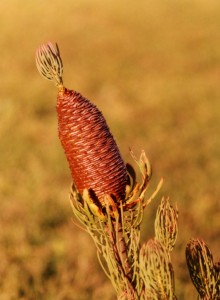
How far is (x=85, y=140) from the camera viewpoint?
2.03m

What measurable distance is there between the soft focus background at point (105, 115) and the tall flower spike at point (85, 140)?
7.84 ft

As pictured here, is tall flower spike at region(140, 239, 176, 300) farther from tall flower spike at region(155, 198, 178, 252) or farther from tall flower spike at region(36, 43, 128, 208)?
tall flower spike at region(36, 43, 128, 208)

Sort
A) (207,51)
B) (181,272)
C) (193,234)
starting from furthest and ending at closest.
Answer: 1. (207,51)
2. (193,234)
3. (181,272)

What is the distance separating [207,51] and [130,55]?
2.00 meters

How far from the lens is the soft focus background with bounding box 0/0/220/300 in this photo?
5148mm

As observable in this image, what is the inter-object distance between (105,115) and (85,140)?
25.7 ft

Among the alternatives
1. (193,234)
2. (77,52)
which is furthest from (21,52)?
(193,234)

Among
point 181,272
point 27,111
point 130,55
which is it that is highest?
point 130,55

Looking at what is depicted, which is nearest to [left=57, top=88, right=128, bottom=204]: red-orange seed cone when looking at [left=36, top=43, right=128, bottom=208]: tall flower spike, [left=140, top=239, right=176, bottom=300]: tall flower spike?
[left=36, top=43, right=128, bottom=208]: tall flower spike

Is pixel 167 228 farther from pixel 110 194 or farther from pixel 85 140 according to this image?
pixel 85 140

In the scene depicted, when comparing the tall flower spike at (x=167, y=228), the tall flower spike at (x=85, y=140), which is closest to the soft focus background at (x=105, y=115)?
the tall flower spike at (x=167, y=228)

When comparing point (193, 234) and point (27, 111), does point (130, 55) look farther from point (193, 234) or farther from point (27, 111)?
point (193, 234)

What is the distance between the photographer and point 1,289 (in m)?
4.44

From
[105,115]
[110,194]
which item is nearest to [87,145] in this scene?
[110,194]
